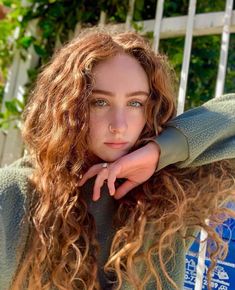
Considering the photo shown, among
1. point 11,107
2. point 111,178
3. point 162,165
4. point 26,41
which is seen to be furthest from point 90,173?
point 26,41

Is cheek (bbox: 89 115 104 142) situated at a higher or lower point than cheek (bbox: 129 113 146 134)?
lower

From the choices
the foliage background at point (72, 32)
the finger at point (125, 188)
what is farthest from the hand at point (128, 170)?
the foliage background at point (72, 32)

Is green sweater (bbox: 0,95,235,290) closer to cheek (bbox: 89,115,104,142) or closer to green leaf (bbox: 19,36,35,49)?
cheek (bbox: 89,115,104,142)

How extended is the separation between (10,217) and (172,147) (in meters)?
0.41

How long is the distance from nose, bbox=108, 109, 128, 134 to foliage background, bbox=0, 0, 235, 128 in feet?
3.02

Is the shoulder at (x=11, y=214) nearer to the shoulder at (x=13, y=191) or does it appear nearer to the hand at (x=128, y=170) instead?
the shoulder at (x=13, y=191)

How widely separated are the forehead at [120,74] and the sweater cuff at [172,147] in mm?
125

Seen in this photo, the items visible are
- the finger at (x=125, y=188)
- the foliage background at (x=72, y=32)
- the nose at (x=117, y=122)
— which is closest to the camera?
the nose at (x=117, y=122)

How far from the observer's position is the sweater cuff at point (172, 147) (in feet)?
3.56

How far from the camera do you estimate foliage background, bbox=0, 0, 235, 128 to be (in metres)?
1.90

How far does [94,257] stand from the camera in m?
1.05

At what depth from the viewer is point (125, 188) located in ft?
3.59

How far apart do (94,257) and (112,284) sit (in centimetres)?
9

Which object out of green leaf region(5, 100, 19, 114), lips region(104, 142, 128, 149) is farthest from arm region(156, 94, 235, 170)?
green leaf region(5, 100, 19, 114)
